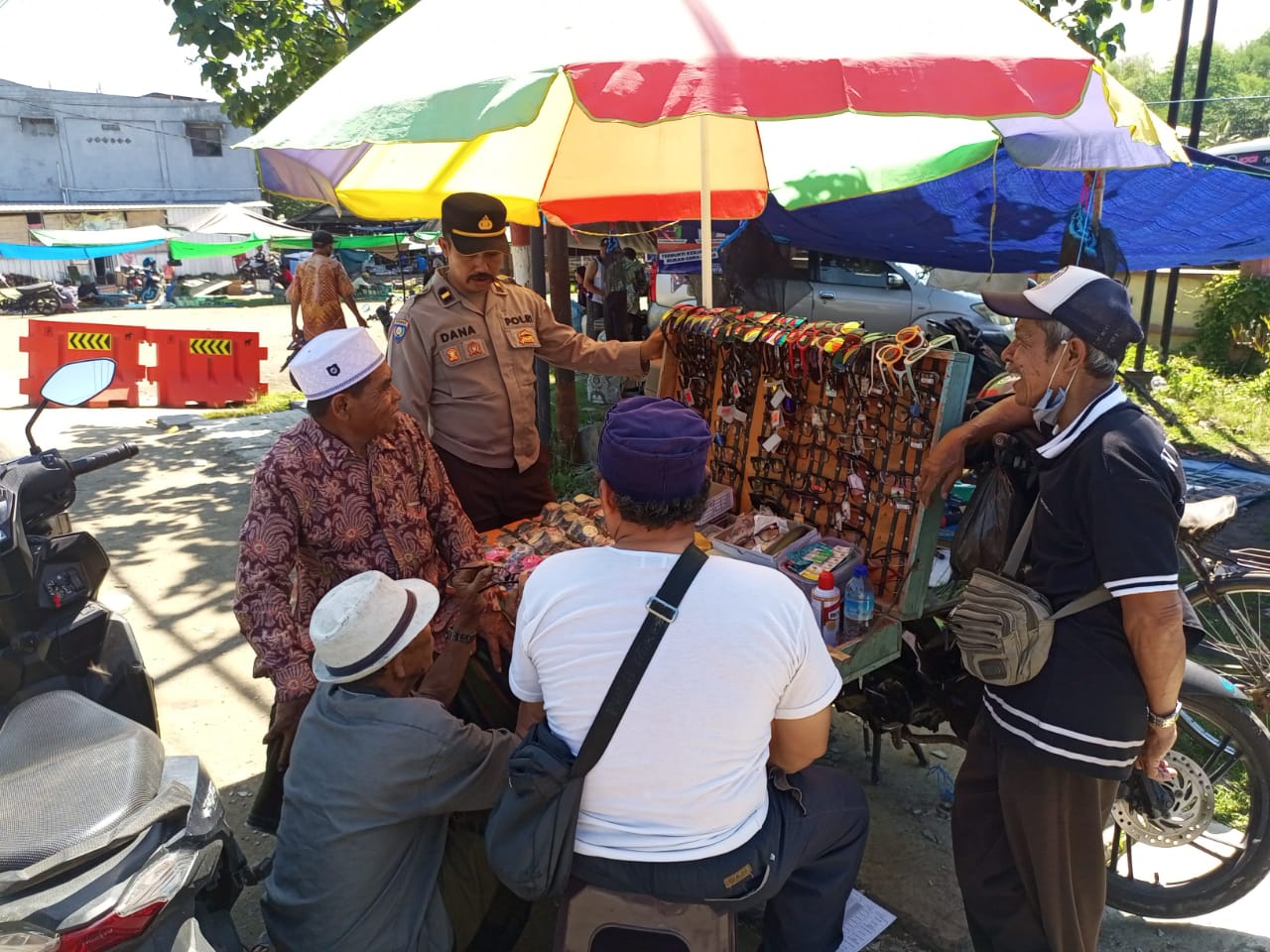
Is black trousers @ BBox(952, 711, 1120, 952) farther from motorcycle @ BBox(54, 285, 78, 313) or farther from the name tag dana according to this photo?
motorcycle @ BBox(54, 285, 78, 313)

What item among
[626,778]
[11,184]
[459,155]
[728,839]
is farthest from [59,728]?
[11,184]

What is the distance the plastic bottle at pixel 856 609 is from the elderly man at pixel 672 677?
720mm

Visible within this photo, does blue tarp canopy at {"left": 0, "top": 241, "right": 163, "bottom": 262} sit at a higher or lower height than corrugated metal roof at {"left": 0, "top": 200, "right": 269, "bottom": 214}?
lower

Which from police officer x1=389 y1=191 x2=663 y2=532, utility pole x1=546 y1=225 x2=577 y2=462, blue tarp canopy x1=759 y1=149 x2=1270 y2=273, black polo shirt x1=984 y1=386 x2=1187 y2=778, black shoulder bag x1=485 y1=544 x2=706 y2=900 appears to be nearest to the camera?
black shoulder bag x1=485 y1=544 x2=706 y2=900

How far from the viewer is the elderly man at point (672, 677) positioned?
5.65ft

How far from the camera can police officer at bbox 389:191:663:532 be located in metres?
3.39

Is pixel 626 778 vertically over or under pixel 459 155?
under

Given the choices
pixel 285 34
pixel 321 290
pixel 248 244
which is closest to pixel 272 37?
pixel 285 34

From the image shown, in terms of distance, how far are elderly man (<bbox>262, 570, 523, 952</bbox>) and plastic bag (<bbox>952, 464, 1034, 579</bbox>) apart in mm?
1319

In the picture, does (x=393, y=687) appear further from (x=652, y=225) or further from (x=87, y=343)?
(x=87, y=343)

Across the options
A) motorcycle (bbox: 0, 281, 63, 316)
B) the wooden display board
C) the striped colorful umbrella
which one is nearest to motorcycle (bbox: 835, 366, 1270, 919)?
the wooden display board

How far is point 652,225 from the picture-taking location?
7496 millimetres

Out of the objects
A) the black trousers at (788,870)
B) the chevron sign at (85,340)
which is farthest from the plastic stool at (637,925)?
the chevron sign at (85,340)

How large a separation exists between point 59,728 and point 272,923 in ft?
2.38
